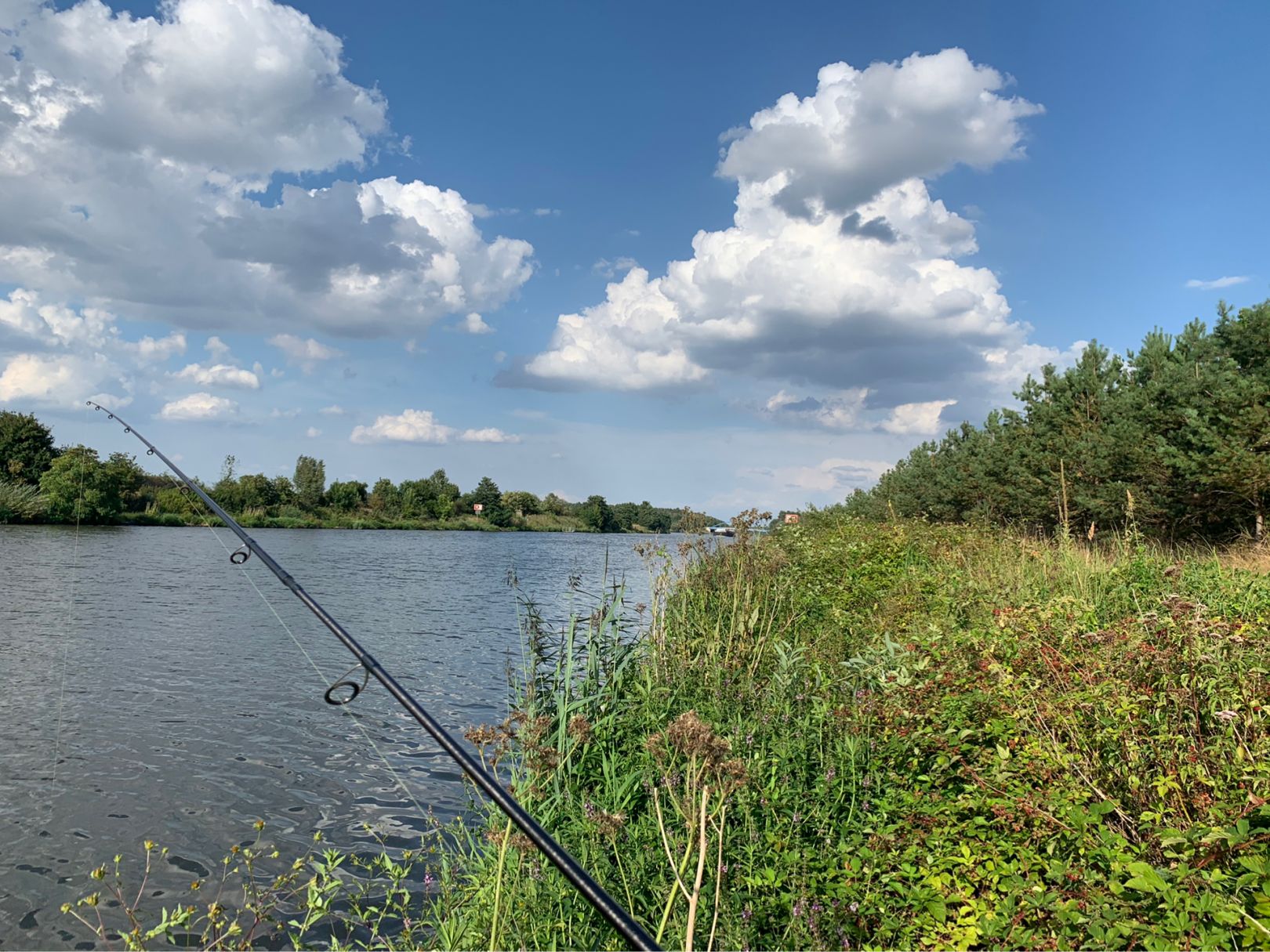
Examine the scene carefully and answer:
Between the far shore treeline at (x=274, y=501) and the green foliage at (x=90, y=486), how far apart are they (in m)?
0.07

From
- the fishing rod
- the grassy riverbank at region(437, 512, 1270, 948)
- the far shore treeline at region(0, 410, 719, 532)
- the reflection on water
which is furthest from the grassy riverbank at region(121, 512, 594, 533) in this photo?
the fishing rod

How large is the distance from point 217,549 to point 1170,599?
40.4 m

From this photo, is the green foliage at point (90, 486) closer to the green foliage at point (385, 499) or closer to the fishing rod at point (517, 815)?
the green foliage at point (385, 499)

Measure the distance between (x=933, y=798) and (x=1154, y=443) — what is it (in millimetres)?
17690

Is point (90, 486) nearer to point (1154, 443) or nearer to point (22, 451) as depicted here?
point (22, 451)

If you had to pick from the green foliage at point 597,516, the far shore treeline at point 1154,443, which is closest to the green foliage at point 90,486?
the far shore treeline at point 1154,443

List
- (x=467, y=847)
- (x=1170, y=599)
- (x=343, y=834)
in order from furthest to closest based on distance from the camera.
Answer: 1. (x=343, y=834)
2. (x=467, y=847)
3. (x=1170, y=599)

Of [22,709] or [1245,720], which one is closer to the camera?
[1245,720]

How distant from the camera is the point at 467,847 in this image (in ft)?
20.4

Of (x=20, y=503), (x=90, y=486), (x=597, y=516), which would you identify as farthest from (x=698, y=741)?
(x=597, y=516)

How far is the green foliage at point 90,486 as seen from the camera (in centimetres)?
4581

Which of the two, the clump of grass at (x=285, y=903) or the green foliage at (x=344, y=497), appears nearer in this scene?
the clump of grass at (x=285, y=903)

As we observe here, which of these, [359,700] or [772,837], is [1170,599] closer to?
[772,837]

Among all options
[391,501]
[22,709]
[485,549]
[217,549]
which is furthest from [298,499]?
[22,709]
